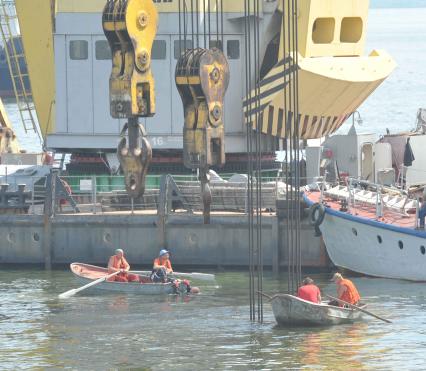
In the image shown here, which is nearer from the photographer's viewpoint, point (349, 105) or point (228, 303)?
point (228, 303)

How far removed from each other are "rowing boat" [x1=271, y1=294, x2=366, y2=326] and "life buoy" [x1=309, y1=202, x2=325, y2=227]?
7.95 meters

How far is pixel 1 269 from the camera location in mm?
55344

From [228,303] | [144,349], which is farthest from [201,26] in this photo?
[144,349]

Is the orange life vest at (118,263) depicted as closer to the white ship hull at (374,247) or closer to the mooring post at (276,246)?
the mooring post at (276,246)

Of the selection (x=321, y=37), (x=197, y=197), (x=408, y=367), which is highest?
(x=321, y=37)

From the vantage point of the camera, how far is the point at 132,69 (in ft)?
112

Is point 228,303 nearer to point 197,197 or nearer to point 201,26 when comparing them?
point 197,197

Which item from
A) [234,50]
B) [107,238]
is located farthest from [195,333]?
[234,50]

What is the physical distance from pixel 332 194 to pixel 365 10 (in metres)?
8.25

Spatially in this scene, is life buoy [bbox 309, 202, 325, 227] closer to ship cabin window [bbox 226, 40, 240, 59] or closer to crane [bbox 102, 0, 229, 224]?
ship cabin window [bbox 226, 40, 240, 59]

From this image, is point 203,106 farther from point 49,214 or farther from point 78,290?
point 49,214

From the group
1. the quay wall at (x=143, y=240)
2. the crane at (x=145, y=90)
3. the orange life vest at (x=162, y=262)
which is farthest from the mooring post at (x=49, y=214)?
the crane at (x=145, y=90)

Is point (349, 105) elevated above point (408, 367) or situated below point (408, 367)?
above

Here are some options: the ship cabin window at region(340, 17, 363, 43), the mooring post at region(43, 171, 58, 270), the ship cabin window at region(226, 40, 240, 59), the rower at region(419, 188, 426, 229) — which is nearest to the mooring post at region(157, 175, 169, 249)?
the mooring post at region(43, 171, 58, 270)
